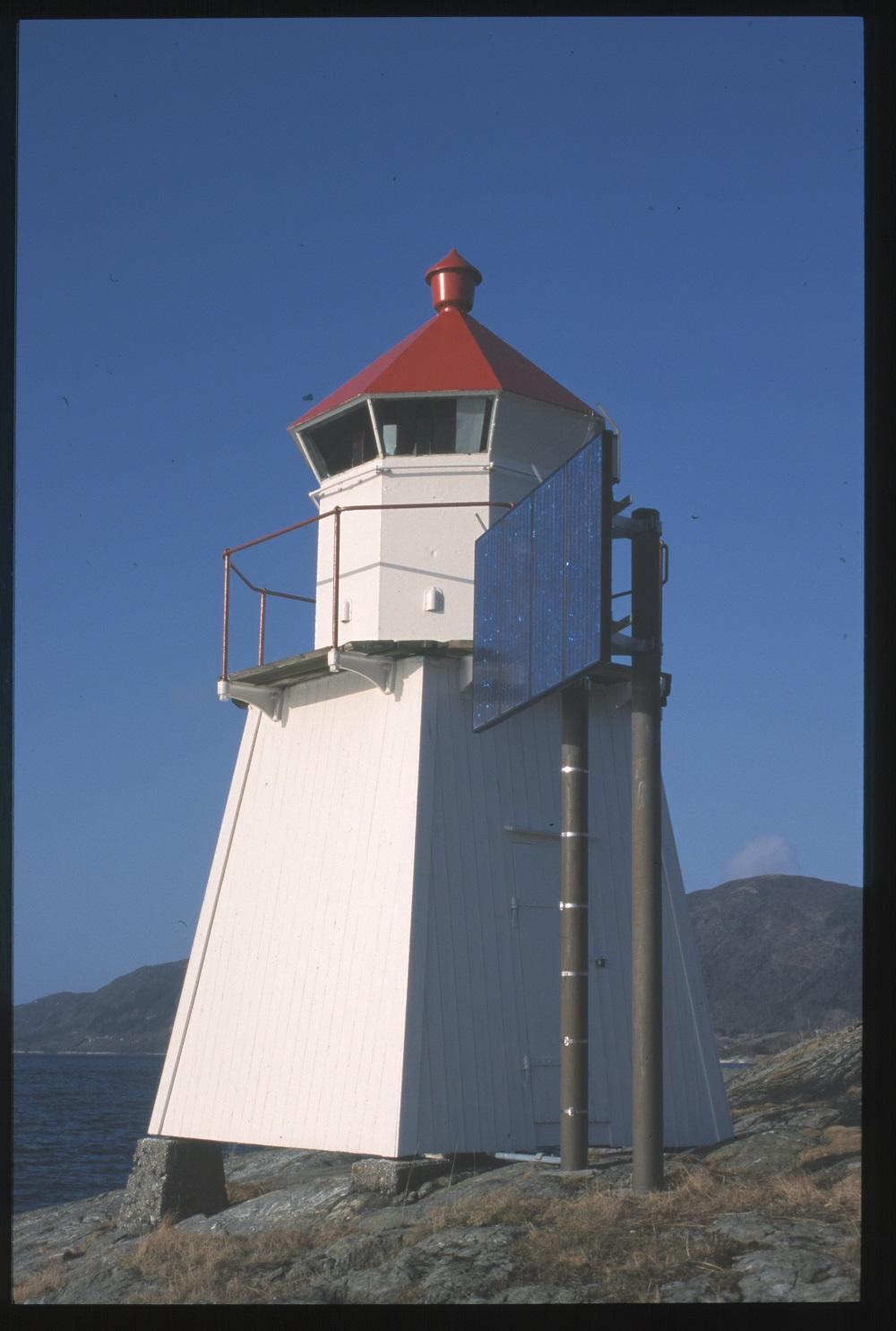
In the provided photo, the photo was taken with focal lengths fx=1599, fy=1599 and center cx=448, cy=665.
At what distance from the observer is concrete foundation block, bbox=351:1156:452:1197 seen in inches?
540

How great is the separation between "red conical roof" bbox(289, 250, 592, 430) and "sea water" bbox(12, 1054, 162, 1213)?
25.6 feet

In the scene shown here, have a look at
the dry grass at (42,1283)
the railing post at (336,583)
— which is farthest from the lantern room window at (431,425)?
the dry grass at (42,1283)

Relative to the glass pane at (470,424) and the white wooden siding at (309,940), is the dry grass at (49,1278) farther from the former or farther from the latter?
the glass pane at (470,424)

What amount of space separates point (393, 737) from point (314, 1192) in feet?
14.0

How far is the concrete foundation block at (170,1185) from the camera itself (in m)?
16.0

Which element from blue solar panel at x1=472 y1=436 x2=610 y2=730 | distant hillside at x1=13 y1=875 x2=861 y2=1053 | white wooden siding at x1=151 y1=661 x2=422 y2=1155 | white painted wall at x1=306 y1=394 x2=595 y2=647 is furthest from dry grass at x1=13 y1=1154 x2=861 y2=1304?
distant hillside at x1=13 y1=875 x2=861 y2=1053

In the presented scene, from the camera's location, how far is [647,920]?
40.3ft

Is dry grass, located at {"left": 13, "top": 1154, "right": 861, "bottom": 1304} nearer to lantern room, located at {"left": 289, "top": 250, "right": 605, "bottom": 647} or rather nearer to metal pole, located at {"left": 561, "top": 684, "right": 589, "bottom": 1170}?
metal pole, located at {"left": 561, "top": 684, "right": 589, "bottom": 1170}

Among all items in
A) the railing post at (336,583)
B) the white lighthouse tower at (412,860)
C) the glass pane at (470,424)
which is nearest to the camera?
the white lighthouse tower at (412,860)

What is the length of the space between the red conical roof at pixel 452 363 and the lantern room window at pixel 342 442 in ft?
0.60

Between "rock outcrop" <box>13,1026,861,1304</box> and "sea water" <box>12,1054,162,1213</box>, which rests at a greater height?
"rock outcrop" <box>13,1026,861,1304</box>

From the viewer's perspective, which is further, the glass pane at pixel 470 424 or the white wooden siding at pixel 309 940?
the glass pane at pixel 470 424
